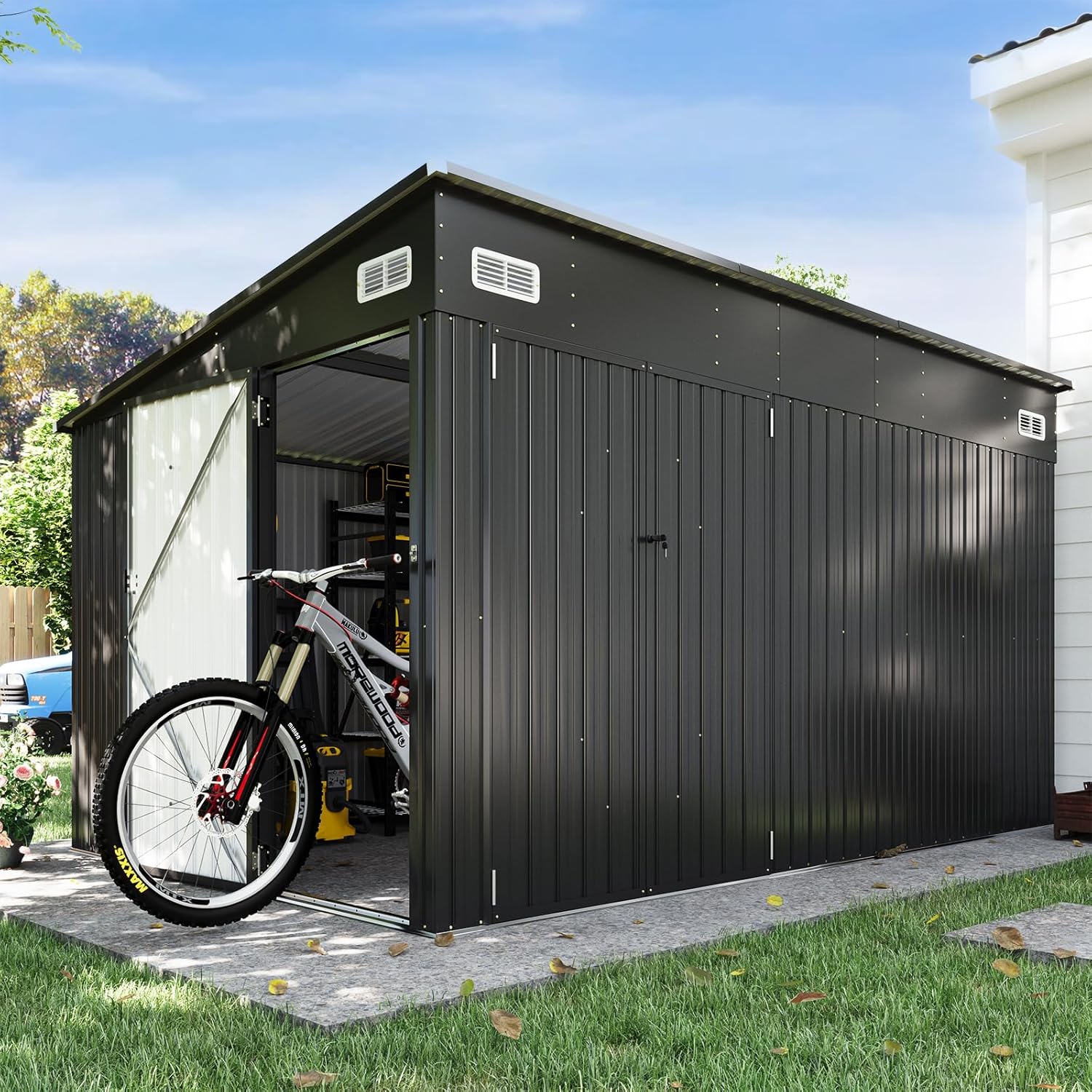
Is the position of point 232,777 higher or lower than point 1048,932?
higher

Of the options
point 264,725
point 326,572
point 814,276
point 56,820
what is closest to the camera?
point 264,725

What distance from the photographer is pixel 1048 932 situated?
4.07 meters

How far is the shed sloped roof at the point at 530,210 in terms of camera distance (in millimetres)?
4273

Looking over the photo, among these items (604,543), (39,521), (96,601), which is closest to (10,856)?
(96,601)

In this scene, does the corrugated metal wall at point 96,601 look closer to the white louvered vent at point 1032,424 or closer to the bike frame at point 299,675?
the bike frame at point 299,675

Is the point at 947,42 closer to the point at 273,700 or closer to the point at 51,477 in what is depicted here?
the point at 51,477

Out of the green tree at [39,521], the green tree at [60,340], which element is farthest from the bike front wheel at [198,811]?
the green tree at [60,340]

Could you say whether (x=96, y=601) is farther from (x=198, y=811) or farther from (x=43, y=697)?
(x=43, y=697)

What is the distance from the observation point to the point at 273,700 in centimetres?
441

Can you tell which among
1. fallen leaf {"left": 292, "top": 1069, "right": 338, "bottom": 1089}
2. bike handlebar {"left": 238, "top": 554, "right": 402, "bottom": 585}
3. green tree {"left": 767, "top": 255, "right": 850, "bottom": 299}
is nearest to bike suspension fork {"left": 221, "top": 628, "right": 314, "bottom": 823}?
→ bike handlebar {"left": 238, "top": 554, "right": 402, "bottom": 585}

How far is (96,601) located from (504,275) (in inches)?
106

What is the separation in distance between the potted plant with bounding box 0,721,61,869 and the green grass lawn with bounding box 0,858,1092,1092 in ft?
5.60

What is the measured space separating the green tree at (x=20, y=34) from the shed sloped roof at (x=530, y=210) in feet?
5.69

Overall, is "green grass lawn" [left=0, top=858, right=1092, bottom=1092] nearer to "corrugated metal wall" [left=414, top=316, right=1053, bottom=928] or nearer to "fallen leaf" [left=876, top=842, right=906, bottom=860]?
"corrugated metal wall" [left=414, top=316, right=1053, bottom=928]
